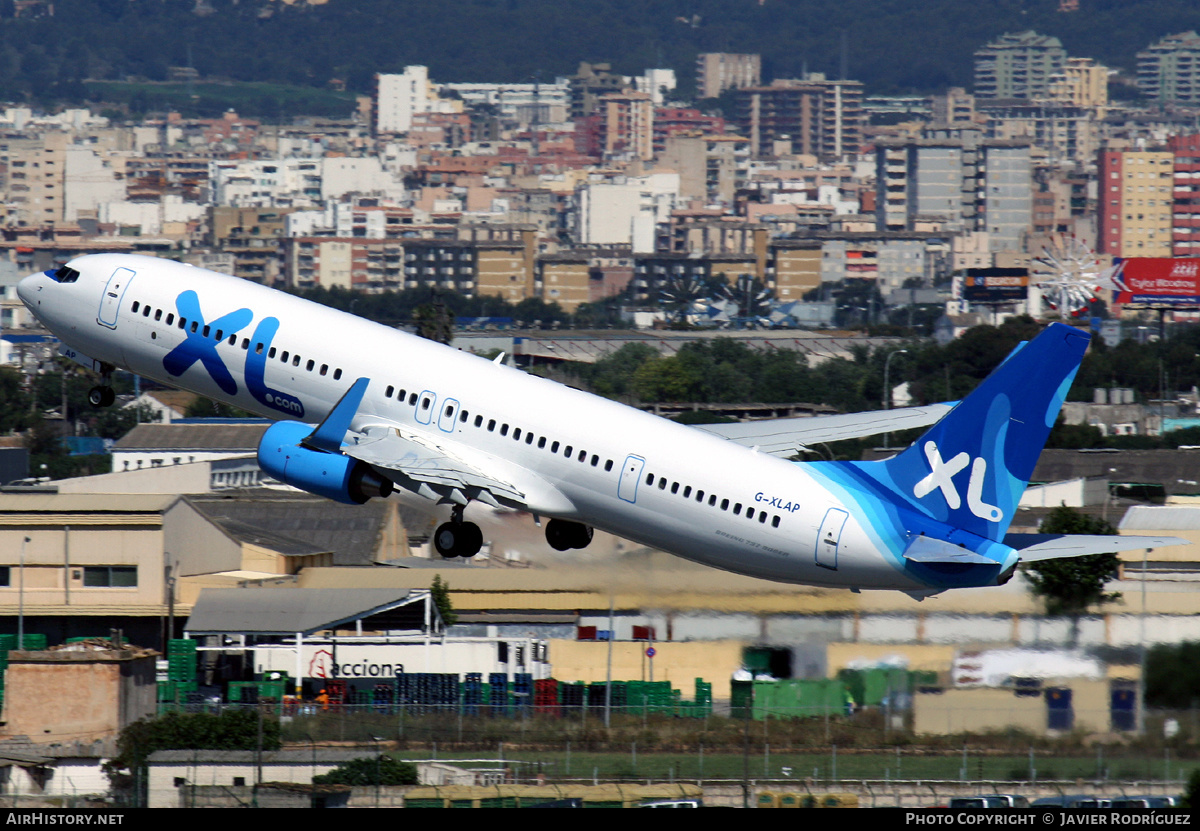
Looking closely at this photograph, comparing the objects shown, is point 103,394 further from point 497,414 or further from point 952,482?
point 952,482

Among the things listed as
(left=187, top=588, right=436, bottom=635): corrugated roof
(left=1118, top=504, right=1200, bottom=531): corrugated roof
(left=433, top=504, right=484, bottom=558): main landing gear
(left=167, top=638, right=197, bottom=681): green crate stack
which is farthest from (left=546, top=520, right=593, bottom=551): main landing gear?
(left=1118, top=504, right=1200, bottom=531): corrugated roof

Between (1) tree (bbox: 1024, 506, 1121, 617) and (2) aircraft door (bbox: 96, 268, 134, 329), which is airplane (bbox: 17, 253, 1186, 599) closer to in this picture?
(2) aircraft door (bbox: 96, 268, 134, 329)

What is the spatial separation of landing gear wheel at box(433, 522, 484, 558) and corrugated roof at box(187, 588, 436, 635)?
17.6 m

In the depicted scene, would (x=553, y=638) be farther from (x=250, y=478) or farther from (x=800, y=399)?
(x=800, y=399)

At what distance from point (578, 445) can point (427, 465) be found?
3702 mm

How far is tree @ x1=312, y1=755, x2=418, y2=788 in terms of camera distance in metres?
41.9

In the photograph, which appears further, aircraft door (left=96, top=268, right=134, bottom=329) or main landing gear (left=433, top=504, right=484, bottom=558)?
aircraft door (left=96, top=268, right=134, bottom=329)

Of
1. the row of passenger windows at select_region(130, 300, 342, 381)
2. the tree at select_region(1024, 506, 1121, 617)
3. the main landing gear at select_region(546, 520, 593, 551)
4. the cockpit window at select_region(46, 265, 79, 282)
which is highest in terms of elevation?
the cockpit window at select_region(46, 265, 79, 282)

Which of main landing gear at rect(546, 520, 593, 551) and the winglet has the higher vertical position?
the winglet

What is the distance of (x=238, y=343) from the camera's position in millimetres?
46250

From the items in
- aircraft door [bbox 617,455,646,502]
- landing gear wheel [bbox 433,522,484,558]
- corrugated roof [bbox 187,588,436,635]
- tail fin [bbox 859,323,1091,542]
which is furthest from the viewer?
corrugated roof [bbox 187,588,436,635]

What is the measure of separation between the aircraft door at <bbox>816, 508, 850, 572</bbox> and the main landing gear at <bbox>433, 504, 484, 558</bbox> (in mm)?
8783

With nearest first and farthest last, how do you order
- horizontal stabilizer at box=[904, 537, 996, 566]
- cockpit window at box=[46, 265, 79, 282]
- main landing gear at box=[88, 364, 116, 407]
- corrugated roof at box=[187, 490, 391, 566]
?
horizontal stabilizer at box=[904, 537, 996, 566] < cockpit window at box=[46, 265, 79, 282] < main landing gear at box=[88, 364, 116, 407] < corrugated roof at box=[187, 490, 391, 566]

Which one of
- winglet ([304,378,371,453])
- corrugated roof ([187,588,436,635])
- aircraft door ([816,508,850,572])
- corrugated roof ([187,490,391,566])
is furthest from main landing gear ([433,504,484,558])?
corrugated roof ([187,490,391,566])
